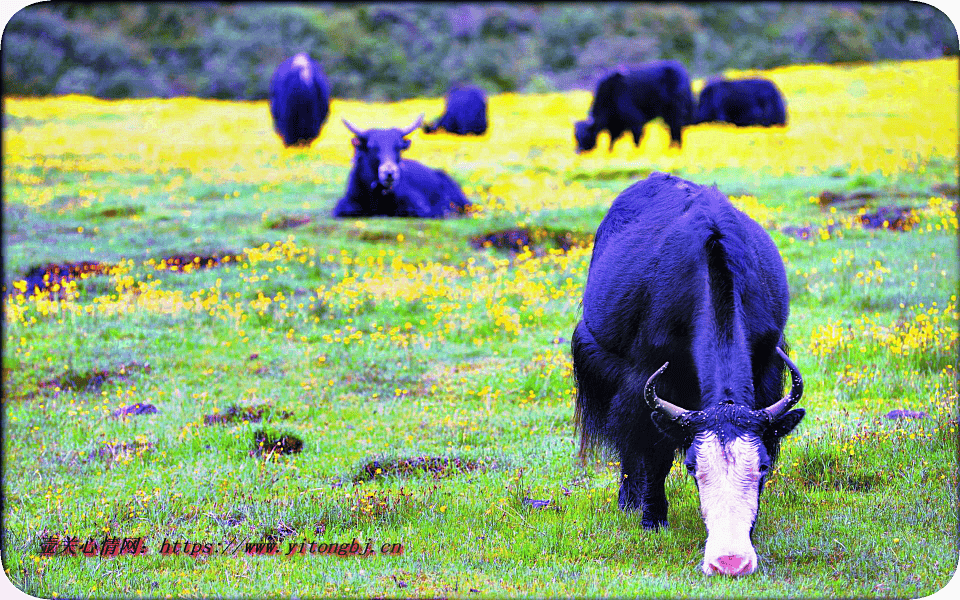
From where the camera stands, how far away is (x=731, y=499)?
175 inches

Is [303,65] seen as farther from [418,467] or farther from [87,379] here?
[418,467]

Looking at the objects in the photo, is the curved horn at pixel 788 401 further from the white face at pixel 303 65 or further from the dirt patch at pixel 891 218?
the white face at pixel 303 65

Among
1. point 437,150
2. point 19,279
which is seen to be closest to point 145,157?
point 437,150

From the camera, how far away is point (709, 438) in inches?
178

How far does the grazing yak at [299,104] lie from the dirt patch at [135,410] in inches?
753

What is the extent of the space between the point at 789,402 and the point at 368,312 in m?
7.42

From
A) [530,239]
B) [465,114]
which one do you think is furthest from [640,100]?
[530,239]

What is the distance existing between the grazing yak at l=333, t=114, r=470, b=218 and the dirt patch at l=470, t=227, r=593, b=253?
84.0 inches

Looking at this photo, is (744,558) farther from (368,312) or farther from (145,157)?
(145,157)

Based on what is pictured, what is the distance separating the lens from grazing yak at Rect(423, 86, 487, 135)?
102ft

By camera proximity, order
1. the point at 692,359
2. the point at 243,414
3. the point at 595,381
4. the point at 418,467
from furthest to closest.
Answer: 1. the point at 243,414
2. the point at 418,467
3. the point at 595,381
4. the point at 692,359

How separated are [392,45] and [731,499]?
31.5 metres

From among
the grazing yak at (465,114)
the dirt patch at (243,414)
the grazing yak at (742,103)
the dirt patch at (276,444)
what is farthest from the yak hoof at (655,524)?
the grazing yak at (465,114)

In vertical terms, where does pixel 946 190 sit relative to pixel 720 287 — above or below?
below
